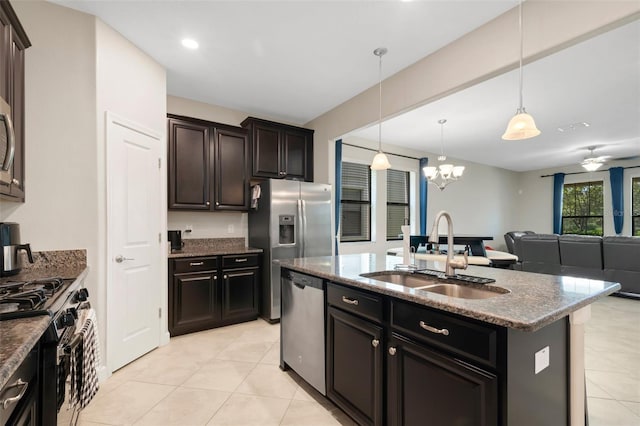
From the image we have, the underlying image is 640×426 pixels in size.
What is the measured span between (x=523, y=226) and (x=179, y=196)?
967 centimetres

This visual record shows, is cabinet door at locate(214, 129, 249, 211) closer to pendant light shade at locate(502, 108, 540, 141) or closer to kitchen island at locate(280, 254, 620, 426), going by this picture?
kitchen island at locate(280, 254, 620, 426)

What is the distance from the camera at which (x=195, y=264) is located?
324 cm

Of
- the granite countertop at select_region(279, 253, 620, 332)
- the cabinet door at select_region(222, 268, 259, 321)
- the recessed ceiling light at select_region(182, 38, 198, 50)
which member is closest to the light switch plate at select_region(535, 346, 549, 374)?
the granite countertop at select_region(279, 253, 620, 332)

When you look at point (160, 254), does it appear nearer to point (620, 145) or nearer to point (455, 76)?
point (455, 76)

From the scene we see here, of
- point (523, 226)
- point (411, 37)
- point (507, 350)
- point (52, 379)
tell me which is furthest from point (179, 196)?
point (523, 226)

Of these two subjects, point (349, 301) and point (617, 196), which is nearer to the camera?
point (349, 301)

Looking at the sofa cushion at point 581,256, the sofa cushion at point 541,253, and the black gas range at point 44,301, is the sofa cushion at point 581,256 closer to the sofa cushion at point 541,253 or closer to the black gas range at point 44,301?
the sofa cushion at point 541,253

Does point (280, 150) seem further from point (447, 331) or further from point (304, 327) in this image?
point (447, 331)

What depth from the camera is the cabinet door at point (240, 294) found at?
3.46 m

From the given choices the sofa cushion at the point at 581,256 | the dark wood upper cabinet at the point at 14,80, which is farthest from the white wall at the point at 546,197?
the dark wood upper cabinet at the point at 14,80

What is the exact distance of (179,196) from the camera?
134 inches

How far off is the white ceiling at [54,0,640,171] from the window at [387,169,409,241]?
1351 millimetres

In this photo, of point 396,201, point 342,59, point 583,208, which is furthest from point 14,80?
point 583,208

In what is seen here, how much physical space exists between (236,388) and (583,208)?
383 inches
